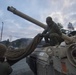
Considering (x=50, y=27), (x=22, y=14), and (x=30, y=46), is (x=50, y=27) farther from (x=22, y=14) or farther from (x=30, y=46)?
(x=22, y=14)

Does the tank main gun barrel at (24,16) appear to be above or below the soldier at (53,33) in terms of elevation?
above

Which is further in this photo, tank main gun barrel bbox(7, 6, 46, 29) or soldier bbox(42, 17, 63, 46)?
tank main gun barrel bbox(7, 6, 46, 29)

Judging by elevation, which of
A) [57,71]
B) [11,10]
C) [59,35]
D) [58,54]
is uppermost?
[11,10]

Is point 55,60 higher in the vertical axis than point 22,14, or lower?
lower

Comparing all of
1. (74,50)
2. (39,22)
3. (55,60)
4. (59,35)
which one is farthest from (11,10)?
(74,50)

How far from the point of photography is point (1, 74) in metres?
3.70

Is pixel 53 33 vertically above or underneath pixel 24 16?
underneath

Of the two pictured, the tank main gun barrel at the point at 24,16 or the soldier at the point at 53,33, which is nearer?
the soldier at the point at 53,33

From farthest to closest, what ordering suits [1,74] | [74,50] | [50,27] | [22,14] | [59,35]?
[22,14], [50,27], [59,35], [74,50], [1,74]

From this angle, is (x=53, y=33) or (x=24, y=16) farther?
(x=24, y=16)

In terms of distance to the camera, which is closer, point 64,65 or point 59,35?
point 64,65

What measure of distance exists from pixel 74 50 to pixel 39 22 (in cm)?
375

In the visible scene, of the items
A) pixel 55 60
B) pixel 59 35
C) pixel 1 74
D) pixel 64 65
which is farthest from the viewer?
pixel 59 35

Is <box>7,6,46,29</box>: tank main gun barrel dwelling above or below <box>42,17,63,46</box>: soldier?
above
